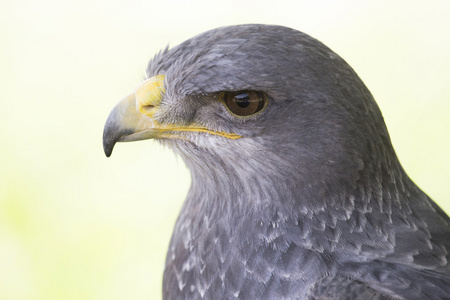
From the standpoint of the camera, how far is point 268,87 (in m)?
2.22

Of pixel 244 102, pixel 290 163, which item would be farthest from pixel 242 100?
pixel 290 163

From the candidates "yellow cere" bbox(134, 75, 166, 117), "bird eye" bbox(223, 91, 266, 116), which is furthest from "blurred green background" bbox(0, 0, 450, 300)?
"bird eye" bbox(223, 91, 266, 116)

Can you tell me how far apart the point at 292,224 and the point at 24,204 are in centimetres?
283

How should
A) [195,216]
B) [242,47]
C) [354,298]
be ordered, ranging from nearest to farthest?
[354,298]
[242,47]
[195,216]

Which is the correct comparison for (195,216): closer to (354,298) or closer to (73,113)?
(354,298)

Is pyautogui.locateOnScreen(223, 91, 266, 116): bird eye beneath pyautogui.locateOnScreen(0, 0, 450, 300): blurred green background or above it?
above

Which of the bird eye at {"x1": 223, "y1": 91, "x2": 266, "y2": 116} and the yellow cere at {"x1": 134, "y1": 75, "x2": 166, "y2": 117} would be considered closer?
the bird eye at {"x1": 223, "y1": 91, "x2": 266, "y2": 116}

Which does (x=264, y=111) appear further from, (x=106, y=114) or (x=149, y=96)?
(x=106, y=114)

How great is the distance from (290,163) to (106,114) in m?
2.71

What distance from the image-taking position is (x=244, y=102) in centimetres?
226

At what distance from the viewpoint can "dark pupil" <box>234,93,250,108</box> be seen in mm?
2244

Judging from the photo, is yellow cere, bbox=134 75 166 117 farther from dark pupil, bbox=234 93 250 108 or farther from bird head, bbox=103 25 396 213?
dark pupil, bbox=234 93 250 108

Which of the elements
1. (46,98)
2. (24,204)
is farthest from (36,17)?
(24,204)

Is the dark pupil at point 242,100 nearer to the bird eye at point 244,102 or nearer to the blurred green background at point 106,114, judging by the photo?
the bird eye at point 244,102
